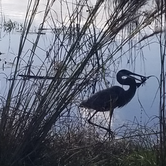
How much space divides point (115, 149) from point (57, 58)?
0.74m

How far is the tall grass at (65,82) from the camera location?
10.9 feet

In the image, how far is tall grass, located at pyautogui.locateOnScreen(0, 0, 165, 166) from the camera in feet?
10.9

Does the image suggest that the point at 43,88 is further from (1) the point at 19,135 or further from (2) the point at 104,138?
(2) the point at 104,138

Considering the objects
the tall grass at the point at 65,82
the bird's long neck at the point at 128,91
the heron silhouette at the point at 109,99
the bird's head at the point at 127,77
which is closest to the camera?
the tall grass at the point at 65,82

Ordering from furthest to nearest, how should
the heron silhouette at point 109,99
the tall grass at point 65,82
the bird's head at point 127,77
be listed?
the bird's head at point 127,77
the heron silhouette at point 109,99
the tall grass at point 65,82

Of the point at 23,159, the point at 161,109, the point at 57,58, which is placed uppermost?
the point at 57,58

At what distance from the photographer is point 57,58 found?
355 cm

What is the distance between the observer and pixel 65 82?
131 inches

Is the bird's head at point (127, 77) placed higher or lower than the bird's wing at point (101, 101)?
higher

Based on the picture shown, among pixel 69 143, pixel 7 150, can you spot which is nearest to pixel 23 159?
pixel 7 150

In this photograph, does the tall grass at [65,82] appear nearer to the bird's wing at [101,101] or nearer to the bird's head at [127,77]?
the bird's wing at [101,101]

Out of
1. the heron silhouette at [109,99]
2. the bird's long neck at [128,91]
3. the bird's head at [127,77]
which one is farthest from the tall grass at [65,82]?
the bird's head at [127,77]

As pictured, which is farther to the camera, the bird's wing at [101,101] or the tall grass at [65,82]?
the bird's wing at [101,101]

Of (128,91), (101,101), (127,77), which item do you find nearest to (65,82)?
(101,101)
